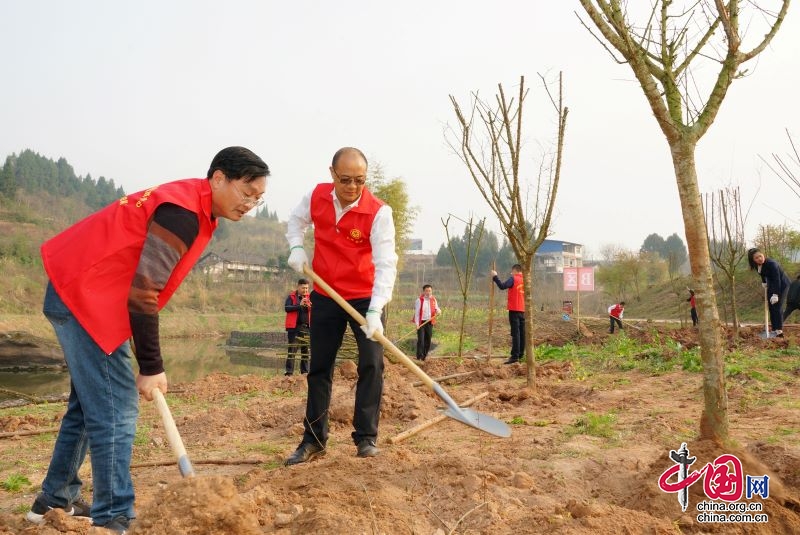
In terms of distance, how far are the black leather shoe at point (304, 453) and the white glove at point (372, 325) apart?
91 centimetres

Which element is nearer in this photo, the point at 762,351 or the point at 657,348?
the point at 762,351

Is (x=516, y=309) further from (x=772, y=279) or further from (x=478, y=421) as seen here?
(x=478, y=421)

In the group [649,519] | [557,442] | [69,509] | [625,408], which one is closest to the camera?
[649,519]

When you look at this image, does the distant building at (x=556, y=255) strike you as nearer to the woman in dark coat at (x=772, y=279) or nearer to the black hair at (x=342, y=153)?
the woman in dark coat at (x=772, y=279)

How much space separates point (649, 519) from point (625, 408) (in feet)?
10.3

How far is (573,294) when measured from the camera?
3819cm

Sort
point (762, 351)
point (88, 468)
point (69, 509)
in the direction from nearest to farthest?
1. point (69, 509)
2. point (88, 468)
3. point (762, 351)

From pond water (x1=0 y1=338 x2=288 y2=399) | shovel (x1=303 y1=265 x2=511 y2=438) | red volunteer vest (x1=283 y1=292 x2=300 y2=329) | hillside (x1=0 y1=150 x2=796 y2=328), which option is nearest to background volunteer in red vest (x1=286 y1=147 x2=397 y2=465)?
shovel (x1=303 y1=265 x2=511 y2=438)

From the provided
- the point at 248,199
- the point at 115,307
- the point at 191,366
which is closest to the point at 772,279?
the point at 248,199

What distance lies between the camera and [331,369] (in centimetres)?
405

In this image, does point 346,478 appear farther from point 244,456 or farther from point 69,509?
point 244,456

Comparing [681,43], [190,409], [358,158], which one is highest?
[681,43]

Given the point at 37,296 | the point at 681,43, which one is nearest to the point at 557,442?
the point at 681,43

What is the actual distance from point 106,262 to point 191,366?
55.2 feet
